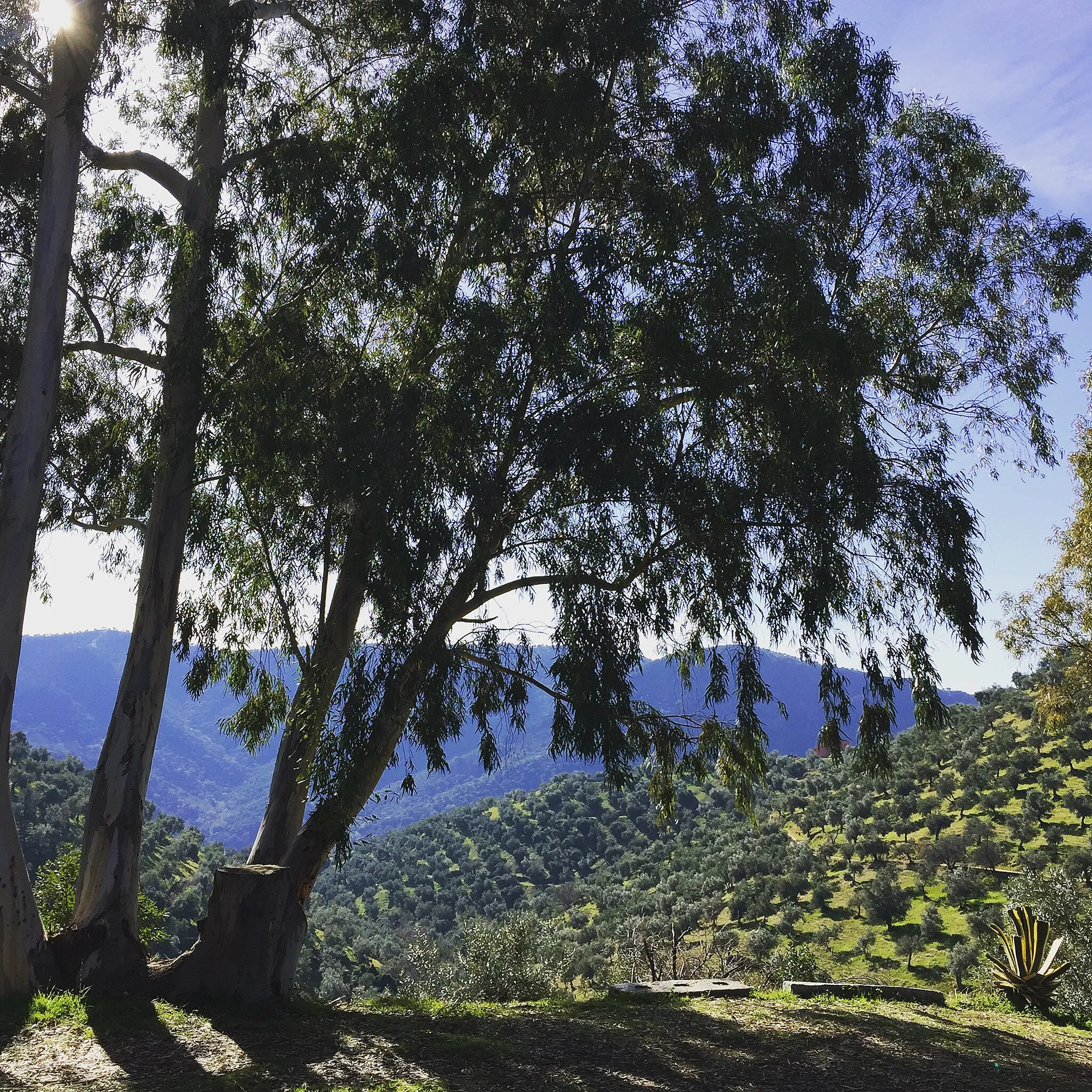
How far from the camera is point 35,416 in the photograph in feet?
22.9

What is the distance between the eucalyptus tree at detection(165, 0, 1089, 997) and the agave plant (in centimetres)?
309

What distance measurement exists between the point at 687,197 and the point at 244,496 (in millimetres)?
4193

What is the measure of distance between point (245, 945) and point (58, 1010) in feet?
3.63

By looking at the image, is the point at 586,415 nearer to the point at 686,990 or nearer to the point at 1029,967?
the point at 686,990

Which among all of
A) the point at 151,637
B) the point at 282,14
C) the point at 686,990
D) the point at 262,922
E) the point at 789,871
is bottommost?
the point at 789,871

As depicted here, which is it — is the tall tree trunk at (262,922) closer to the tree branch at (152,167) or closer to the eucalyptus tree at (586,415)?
the eucalyptus tree at (586,415)

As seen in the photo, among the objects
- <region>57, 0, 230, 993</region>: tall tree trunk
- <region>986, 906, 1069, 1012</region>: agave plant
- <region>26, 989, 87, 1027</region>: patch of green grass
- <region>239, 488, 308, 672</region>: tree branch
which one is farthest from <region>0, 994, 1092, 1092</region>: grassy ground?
<region>239, 488, 308, 672</region>: tree branch

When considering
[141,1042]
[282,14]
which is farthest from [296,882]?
[282,14]

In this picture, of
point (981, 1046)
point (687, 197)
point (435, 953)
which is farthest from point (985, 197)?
point (435, 953)

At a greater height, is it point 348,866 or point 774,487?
point 774,487

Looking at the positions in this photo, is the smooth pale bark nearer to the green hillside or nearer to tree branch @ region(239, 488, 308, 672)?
tree branch @ region(239, 488, 308, 672)

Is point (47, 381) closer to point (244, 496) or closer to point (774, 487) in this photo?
point (244, 496)

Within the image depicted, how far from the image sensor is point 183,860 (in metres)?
45.7

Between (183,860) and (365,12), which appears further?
(183,860)
